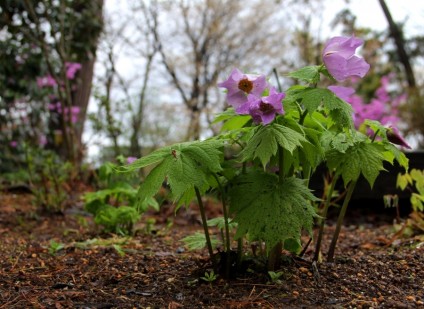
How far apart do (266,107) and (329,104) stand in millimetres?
202

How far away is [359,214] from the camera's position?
4.44 metres

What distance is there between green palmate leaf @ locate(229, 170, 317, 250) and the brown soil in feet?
0.84

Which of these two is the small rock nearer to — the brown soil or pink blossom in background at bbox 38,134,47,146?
the brown soil

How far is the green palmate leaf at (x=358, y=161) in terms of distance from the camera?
1636mm

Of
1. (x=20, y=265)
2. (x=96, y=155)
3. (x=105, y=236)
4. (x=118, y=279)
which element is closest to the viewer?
(x=118, y=279)

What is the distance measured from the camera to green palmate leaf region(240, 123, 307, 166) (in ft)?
4.60

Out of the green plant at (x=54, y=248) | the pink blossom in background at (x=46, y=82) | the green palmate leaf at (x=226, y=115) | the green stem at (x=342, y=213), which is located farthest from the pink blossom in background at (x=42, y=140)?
the green stem at (x=342, y=213)

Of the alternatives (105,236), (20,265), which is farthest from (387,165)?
(20,265)

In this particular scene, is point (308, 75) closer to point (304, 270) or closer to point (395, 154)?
point (395, 154)

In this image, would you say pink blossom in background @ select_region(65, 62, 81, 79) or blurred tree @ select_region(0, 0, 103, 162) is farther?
pink blossom in background @ select_region(65, 62, 81, 79)

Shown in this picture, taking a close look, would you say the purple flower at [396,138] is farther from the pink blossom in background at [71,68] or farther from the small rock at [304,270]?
the pink blossom in background at [71,68]

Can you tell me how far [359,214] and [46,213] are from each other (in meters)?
2.85

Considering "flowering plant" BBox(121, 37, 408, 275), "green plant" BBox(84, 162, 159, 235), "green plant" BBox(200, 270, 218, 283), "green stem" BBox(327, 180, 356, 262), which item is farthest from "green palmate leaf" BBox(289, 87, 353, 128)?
"green plant" BBox(84, 162, 159, 235)

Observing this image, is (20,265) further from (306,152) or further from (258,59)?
(258,59)
